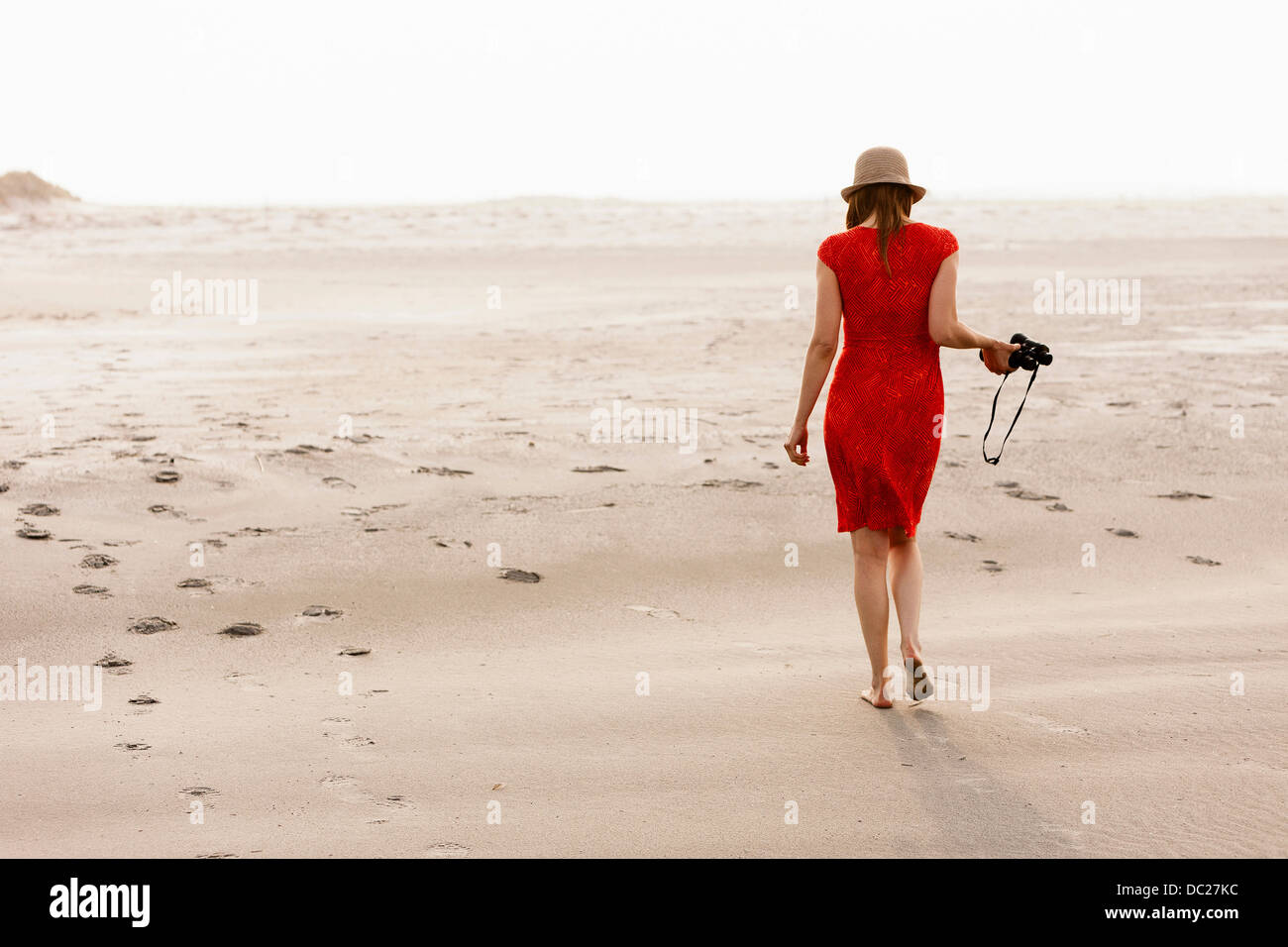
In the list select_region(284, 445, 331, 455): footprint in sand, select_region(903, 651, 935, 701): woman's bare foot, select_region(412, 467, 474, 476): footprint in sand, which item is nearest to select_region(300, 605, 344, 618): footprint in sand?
select_region(412, 467, 474, 476): footprint in sand

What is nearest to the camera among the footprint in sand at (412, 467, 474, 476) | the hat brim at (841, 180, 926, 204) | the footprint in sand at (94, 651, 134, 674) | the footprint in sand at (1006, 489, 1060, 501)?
the hat brim at (841, 180, 926, 204)

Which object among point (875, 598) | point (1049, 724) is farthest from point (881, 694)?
point (1049, 724)

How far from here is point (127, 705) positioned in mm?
4086

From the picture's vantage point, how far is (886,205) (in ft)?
12.7

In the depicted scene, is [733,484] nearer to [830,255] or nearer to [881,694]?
[881,694]

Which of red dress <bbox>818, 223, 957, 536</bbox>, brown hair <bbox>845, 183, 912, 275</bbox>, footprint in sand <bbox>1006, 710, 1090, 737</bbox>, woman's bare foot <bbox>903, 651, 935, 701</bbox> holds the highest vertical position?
brown hair <bbox>845, 183, 912, 275</bbox>

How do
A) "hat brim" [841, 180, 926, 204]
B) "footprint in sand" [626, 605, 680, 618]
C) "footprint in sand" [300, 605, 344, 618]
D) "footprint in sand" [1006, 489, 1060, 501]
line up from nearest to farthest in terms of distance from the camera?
"hat brim" [841, 180, 926, 204]
"footprint in sand" [300, 605, 344, 618]
"footprint in sand" [626, 605, 680, 618]
"footprint in sand" [1006, 489, 1060, 501]

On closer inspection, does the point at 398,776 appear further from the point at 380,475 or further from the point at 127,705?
the point at 380,475

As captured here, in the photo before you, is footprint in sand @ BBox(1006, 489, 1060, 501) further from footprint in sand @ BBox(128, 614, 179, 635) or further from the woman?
footprint in sand @ BBox(128, 614, 179, 635)

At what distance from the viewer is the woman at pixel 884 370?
3861 mm

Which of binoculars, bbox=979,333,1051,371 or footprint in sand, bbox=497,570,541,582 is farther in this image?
footprint in sand, bbox=497,570,541,582

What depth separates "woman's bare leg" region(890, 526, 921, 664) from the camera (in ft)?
13.4

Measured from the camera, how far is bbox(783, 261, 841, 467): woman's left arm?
3930 millimetres

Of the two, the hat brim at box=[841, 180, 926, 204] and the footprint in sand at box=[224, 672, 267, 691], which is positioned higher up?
the hat brim at box=[841, 180, 926, 204]
